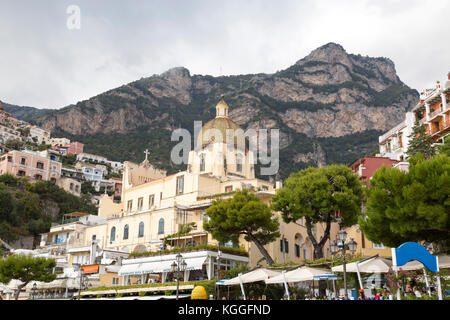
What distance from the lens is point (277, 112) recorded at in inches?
5915

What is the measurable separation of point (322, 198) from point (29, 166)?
7303cm

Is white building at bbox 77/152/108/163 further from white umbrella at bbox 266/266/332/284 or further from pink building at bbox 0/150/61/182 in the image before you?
white umbrella at bbox 266/266/332/284

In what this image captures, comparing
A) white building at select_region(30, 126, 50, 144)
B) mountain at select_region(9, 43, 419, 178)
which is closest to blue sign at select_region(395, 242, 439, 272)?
mountain at select_region(9, 43, 419, 178)

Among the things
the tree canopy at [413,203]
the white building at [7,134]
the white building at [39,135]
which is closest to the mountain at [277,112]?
the white building at [39,135]

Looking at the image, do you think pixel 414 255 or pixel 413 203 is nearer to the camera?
pixel 414 255

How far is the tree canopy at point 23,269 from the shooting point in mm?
36375

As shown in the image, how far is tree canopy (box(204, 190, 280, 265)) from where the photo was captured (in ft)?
102

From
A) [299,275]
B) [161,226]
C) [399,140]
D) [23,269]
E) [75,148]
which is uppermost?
[75,148]

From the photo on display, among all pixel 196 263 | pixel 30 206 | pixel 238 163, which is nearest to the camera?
pixel 196 263

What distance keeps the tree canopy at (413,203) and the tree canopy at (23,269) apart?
27724 mm

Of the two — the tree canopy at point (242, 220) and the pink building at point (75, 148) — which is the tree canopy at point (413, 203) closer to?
the tree canopy at point (242, 220)

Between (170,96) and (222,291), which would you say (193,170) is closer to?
(222,291)

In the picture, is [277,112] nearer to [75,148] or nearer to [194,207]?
[75,148]

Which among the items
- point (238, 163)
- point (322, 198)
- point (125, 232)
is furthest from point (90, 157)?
point (322, 198)
